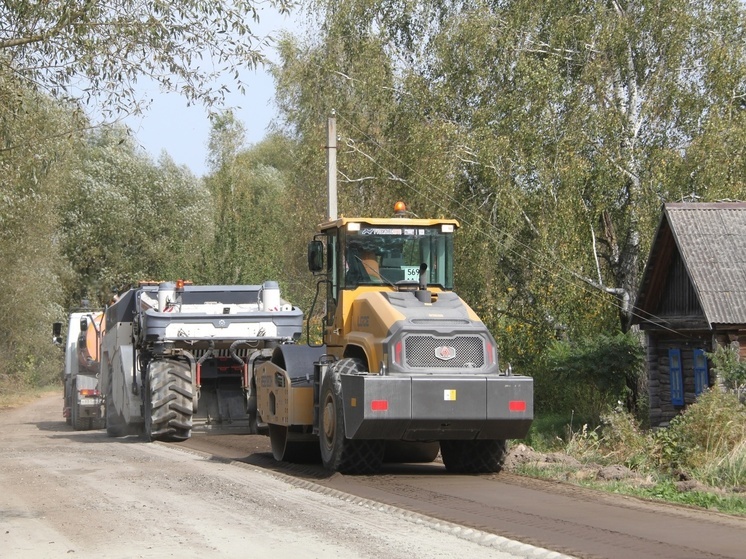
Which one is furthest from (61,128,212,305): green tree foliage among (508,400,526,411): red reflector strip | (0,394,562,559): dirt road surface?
(508,400,526,411): red reflector strip

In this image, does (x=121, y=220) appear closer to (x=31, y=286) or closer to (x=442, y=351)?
(x=31, y=286)

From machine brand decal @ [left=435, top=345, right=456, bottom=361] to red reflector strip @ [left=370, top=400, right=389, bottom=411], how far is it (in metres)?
0.97

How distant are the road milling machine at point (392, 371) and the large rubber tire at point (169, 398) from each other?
12.1ft

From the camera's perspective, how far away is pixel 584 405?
29406 mm

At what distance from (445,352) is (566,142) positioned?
13.1 m

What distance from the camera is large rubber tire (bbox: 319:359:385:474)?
45.3 ft

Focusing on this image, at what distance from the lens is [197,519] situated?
10.4 meters

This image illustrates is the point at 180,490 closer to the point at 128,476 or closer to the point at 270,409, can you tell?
the point at 128,476

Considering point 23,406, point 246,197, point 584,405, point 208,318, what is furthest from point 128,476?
point 23,406

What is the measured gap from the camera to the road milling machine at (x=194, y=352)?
19922 millimetres

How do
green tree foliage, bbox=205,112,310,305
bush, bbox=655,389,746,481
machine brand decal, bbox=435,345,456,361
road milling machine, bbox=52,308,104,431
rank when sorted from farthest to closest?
green tree foliage, bbox=205,112,310,305, road milling machine, bbox=52,308,104,431, bush, bbox=655,389,746,481, machine brand decal, bbox=435,345,456,361

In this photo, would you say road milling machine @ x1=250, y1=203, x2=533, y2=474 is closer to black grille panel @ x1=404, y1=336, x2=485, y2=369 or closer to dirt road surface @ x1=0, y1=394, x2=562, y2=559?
black grille panel @ x1=404, y1=336, x2=485, y2=369

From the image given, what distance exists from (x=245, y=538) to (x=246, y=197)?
31.6 m

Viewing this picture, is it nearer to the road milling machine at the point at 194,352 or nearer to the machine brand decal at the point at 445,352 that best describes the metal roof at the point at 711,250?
the road milling machine at the point at 194,352
